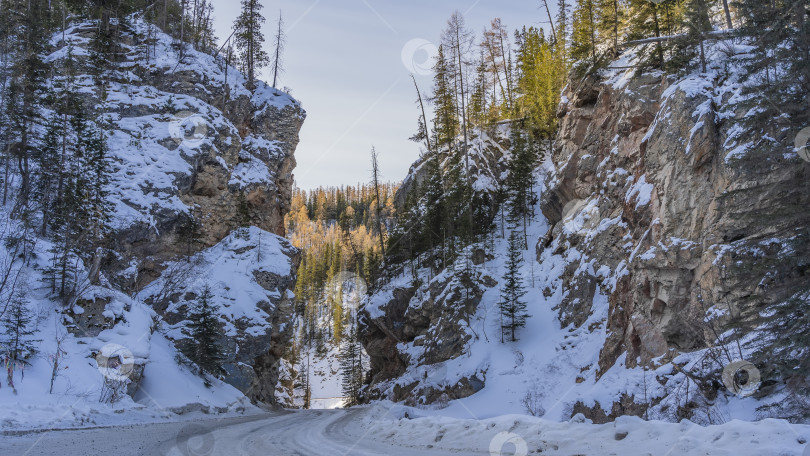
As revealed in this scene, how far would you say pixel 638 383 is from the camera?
17.8m

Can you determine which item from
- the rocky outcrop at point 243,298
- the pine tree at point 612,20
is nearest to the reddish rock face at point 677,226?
the pine tree at point 612,20

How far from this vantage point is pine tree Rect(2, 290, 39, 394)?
14375 millimetres

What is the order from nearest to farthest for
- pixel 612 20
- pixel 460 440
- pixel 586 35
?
pixel 460 440, pixel 612 20, pixel 586 35

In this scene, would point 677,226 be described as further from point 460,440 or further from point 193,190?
point 193,190

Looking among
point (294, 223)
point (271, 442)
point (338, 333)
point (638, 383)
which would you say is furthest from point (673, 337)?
point (294, 223)

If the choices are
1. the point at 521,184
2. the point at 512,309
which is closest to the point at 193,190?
the point at 512,309

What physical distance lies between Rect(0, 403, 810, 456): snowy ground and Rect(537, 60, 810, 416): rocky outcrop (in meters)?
5.03

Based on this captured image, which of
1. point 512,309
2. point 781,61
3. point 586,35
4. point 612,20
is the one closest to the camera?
point 781,61

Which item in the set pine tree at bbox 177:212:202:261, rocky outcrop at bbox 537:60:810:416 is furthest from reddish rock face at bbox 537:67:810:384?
pine tree at bbox 177:212:202:261

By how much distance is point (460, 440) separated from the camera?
9.45 m

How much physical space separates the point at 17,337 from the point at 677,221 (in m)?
25.7

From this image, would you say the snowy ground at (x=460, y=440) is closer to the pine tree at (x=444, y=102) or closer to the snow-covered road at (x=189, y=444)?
the snow-covered road at (x=189, y=444)

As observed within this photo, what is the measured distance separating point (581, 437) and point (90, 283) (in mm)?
20737

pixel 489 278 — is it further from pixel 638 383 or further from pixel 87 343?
pixel 87 343
